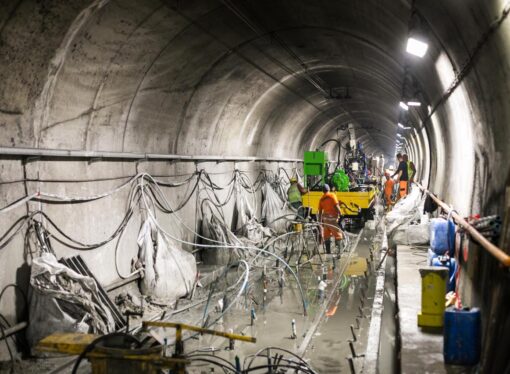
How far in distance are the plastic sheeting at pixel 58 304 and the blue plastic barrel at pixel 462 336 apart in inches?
166

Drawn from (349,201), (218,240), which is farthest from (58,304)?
(349,201)

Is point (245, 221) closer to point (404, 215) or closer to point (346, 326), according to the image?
point (404, 215)

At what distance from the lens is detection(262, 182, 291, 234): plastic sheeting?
17953 millimetres

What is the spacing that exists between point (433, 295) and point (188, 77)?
6558mm

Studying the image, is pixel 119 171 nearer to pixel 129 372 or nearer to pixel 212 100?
pixel 212 100

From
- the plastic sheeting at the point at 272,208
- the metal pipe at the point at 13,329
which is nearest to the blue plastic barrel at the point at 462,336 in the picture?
the metal pipe at the point at 13,329

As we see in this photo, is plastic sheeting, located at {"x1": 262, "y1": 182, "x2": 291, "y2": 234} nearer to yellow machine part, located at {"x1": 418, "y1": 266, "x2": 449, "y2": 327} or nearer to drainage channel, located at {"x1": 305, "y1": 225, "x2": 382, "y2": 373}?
drainage channel, located at {"x1": 305, "y1": 225, "x2": 382, "y2": 373}

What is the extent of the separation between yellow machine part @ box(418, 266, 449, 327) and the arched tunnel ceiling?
3.18 m

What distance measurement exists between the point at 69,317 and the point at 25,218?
1.40m

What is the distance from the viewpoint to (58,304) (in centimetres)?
683

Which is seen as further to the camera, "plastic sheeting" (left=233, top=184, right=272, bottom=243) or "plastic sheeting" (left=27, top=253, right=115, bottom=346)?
"plastic sheeting" (left=233, top=184, right=272, bottom=243)

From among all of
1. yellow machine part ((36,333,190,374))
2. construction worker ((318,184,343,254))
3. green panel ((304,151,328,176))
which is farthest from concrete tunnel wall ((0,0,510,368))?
green panel ((304,151,328,176))

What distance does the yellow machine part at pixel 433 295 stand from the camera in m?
6.29

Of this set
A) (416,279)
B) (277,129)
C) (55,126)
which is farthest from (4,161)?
(277,129)
